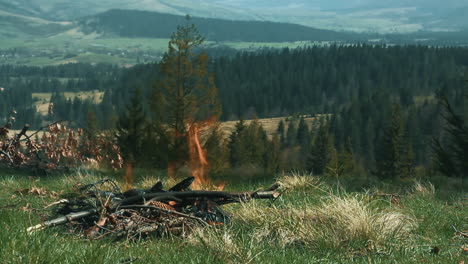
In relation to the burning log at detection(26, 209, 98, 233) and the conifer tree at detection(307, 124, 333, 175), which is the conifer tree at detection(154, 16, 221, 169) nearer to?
the burning log at detection(26, 209, 98, 233)

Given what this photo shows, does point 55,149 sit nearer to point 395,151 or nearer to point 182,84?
point 182,84

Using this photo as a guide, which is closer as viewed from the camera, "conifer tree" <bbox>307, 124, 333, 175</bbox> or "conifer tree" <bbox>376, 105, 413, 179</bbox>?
"conifer tree" <bbox>376, 105, 413, 179</bbox>

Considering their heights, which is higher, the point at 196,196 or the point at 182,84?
the point at 196,196

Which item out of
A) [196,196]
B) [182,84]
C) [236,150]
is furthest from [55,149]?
[236,150]

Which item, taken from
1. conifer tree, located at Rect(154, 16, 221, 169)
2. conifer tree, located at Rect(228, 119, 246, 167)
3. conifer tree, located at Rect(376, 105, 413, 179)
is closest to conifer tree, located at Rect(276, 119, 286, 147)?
conifer tree, located at Rect(228, 119, 246, 167)

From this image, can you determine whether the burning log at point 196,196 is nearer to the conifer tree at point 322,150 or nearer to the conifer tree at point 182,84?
the conifer tree at point 182,84

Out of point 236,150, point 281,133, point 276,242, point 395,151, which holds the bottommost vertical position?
point 281,133

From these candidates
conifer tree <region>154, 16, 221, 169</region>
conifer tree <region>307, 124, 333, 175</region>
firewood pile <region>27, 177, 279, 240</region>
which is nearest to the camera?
firewood pile <region>27, 177, 279, 240</region>

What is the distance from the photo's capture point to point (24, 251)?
4.18m

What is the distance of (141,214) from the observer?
6422 millimetres

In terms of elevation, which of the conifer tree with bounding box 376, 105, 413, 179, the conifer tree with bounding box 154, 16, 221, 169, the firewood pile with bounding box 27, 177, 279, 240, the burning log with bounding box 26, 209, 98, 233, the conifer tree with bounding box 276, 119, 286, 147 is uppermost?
the burning log with bounding box 26, 209, 98, 233

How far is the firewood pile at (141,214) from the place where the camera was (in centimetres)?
588

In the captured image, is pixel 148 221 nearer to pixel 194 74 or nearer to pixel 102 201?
pixel 102 201

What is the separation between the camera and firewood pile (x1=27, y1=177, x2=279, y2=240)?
19.3 feet
